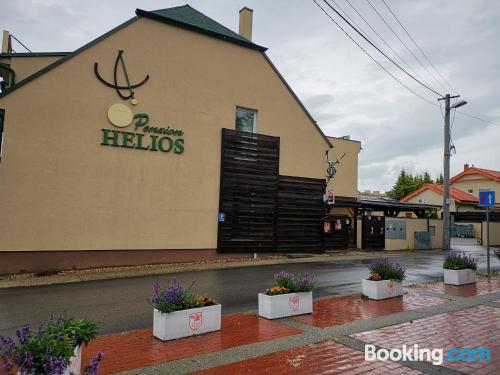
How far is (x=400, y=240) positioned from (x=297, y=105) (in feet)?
35.8

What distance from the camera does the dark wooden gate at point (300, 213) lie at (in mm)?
19398

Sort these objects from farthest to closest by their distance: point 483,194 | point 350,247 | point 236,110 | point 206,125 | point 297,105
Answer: point 350,247, point 297,105, point 236,110, point 206,125, point 483,194

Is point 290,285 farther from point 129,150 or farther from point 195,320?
point 129,150

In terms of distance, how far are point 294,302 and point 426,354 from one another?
2.67m

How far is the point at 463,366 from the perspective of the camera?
5234mm

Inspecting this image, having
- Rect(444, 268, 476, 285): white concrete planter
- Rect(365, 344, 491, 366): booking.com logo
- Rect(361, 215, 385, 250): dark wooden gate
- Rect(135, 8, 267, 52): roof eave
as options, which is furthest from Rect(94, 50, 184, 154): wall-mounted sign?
Rect(361, 215, 385, 250): dark wooden gate

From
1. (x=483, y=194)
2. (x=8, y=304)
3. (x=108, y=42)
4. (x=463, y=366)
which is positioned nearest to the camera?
(x=463, y=366)

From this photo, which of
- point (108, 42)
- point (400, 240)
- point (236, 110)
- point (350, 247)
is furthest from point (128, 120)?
point (400, 240)

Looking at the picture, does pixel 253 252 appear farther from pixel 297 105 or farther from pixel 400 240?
pixel 400 240

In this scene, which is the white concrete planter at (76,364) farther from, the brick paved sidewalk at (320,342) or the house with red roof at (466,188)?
the house with red roof at (466,188)

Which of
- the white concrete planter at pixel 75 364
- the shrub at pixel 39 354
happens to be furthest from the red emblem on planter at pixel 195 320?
the shrub at pixel 39 354

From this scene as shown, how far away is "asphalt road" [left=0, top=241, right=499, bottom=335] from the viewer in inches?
306

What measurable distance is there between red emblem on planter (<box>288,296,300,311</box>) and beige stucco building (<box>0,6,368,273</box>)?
9154 millimetres

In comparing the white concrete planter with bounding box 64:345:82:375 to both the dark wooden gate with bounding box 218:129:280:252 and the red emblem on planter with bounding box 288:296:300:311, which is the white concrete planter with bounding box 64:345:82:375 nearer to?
the red emblem on planter with bounding box 288:296:300:311
